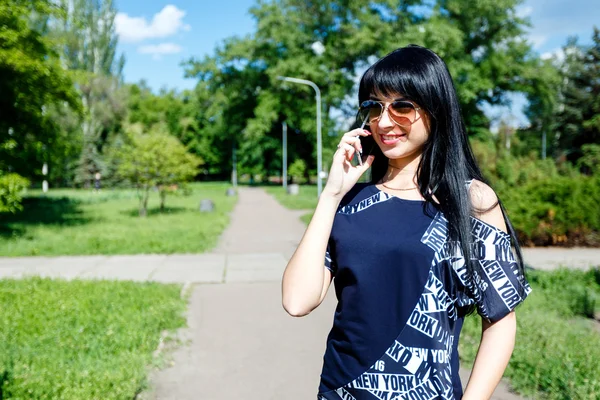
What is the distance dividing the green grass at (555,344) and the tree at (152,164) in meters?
15.3

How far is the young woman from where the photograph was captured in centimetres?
141

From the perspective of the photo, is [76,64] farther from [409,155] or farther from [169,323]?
[409,155]

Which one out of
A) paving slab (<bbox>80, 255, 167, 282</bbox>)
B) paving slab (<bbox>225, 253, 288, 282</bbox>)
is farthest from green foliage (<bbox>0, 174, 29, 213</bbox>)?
paving slab (<bbox>225, 253, 288, 282</bbox>)

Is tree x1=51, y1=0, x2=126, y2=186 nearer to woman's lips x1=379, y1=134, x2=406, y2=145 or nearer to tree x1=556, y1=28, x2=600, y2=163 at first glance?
tree x1=556, y1=28, x2=600, y2=163

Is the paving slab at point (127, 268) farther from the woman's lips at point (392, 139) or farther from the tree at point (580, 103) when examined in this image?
the tree at point (580, 103)

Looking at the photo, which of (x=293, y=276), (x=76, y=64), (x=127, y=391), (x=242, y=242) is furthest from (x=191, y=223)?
(x=76, y=64)

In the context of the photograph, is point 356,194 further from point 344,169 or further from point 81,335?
point 81,335

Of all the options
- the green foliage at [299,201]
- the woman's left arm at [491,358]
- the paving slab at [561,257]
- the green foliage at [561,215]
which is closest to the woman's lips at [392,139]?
the woman's left arm at [491,358]

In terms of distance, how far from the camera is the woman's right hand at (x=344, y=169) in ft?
5.01

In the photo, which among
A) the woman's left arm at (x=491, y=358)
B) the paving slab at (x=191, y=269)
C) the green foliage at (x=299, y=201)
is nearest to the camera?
the woman's left arm at (x=491, y=358)

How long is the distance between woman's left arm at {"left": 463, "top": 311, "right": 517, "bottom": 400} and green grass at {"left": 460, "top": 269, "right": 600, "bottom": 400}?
2.64m

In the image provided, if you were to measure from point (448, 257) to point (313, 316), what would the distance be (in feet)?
16.9

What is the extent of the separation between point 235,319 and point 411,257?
5123 millimetres

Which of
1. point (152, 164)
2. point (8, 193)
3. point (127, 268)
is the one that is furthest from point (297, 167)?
point (127, 268)
